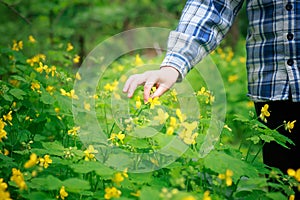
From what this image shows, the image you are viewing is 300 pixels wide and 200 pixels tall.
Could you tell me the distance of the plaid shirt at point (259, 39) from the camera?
6.45 feet

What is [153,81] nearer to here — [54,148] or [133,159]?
[133,159]

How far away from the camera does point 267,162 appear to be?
7.65 feet

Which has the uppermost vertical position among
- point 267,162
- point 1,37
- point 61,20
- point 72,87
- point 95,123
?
point 61,20

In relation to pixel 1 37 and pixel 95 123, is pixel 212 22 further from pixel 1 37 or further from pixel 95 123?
pixel 1 37

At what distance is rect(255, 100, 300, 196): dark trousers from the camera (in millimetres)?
2077

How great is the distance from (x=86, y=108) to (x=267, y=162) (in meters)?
0.99

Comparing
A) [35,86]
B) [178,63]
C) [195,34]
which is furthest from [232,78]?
[178,63]

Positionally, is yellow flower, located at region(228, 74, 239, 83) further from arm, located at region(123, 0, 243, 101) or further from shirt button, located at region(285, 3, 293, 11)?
shirt button, located at region(285, 3, 293, 11)

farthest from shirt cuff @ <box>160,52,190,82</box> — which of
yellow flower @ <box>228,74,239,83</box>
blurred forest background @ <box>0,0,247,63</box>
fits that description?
yellow flower @ <box>228,74,239,83</box>

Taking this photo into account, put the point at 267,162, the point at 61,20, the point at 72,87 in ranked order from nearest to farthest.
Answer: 1. the point at 267,162
2. the point at 72,87
3. the point at 61,20

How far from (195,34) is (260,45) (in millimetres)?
327

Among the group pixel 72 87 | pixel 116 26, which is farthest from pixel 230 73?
pixel 116 26

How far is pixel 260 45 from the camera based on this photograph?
2080mm

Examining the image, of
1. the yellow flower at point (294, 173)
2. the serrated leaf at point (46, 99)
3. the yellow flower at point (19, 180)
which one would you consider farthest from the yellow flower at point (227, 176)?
the serrated leaf at point (46, 99)
